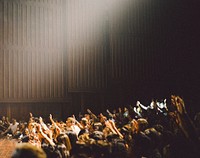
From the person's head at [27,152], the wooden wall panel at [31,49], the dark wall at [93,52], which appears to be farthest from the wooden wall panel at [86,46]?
the person's head at [27,152]

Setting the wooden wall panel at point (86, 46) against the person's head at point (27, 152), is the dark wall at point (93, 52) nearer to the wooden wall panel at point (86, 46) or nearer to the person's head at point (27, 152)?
the wooden wall panel at point (86, 46)

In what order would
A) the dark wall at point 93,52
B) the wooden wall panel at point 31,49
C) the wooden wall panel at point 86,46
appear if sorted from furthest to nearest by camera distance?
1. the wooden wall panel at point 86,46
2. the dark wall at point 93,52
3. the wooden wall panel at point 31,49

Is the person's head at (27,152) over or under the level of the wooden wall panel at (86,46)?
under

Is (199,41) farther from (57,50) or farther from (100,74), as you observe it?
(57,50)

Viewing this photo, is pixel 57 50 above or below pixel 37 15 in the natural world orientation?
below

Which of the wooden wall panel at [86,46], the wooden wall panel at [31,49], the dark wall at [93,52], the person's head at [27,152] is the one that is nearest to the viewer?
the person's head at [27,152]

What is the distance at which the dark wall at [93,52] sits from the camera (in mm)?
14859

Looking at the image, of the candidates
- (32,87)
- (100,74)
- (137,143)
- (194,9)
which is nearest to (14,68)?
(32,87)

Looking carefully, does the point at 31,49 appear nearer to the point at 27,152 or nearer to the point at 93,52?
the point at 93,52

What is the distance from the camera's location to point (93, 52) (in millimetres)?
15719

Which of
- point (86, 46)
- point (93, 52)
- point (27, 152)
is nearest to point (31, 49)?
point (86, 46)

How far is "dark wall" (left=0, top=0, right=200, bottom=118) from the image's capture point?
585 inches

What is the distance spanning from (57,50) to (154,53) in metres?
4.50

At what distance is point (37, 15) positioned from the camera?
599 inches
